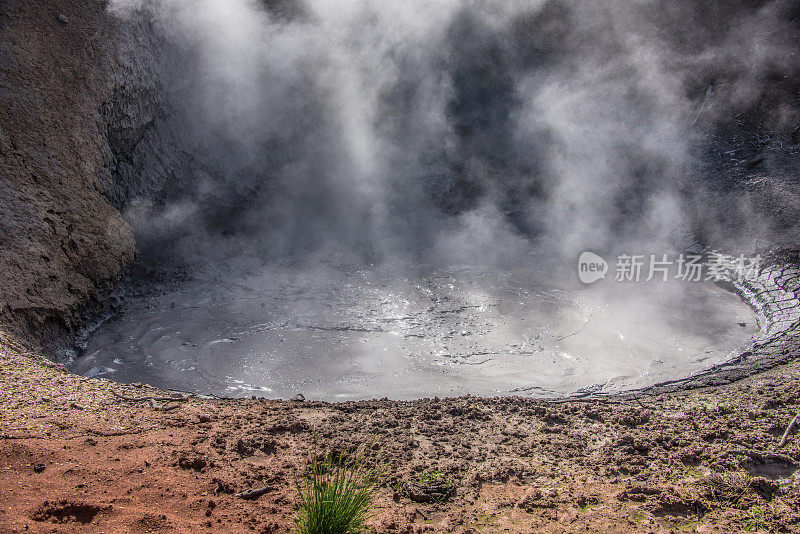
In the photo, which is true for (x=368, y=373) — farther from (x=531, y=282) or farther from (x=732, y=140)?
(x=732, y=140)

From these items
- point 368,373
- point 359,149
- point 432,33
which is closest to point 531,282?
point 368,373

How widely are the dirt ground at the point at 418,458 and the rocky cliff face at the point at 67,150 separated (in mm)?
1295

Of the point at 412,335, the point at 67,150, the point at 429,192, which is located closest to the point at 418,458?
the point at 412,335

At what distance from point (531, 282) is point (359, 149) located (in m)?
3.66

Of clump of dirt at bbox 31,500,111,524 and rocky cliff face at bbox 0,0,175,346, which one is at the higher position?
rocky cliff face at bbox 0,0,175,346

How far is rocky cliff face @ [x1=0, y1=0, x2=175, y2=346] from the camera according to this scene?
5215mm

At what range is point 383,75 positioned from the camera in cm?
916

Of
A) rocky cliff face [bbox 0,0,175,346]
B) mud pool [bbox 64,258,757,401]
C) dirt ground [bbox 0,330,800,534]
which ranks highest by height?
rocky cliff face [bbox 0,0,175,346]

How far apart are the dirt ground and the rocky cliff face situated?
4.25 feet

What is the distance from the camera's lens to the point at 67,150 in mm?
5992

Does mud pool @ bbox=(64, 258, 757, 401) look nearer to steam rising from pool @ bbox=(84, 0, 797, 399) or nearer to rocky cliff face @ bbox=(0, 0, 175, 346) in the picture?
steam rising from pool @ bbox=(84, 0, 797, 399)

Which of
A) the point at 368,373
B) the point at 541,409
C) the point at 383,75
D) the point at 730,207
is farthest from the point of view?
the point at 383,75

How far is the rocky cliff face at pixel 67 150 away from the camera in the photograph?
5.21 meters

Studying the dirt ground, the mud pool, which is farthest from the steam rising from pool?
the dirt ground
